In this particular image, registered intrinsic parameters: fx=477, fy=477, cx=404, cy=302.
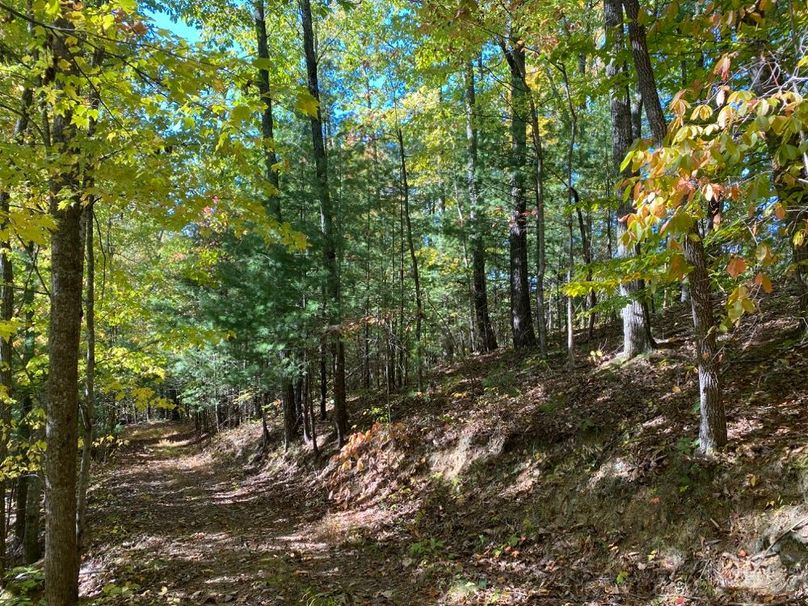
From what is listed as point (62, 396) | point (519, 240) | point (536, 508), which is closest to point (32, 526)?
point (62, 396)

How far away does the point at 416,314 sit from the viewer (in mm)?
10703

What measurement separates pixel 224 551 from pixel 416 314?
5761mm

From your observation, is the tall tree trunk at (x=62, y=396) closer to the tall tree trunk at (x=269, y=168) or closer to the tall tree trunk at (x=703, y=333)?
the tall tree trunk at (x=269, y=168)

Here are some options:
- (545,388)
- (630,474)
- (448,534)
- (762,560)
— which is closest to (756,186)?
(762,560)

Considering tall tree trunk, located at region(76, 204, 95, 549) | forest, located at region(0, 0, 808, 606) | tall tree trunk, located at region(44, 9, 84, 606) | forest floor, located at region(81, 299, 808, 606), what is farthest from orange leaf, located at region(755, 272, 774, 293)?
tall tree trunk, located at region(76, 204, 95, 549)

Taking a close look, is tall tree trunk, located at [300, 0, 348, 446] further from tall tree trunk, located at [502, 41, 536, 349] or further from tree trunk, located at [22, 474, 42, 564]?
tree trunk, located at [22, 474, 42, 564]

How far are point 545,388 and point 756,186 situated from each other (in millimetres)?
7071

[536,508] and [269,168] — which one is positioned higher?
[269,168]

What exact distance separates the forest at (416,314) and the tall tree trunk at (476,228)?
13 cm

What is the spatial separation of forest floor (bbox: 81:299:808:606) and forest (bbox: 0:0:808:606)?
0.12 ft

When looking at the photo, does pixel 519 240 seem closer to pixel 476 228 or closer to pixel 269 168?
pixel 476 228

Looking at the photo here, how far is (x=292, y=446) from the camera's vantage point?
528 inches

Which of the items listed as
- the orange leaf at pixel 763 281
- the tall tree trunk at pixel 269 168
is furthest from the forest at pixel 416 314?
the tall tree trunk at pixel 269 168

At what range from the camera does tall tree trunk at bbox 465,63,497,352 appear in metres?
13.4
